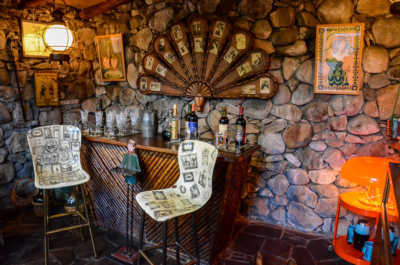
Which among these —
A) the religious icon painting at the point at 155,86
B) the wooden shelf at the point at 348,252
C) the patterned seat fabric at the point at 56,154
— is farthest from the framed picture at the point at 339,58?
the patterned seat fabric at the point at 56,154

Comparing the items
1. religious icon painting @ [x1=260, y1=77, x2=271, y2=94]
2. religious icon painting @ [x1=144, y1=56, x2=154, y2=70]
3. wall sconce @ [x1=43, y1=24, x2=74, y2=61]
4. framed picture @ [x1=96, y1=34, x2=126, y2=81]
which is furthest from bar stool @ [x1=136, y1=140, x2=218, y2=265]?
framed picture @ [x1=96, y1=34, x2=126, y2=81]

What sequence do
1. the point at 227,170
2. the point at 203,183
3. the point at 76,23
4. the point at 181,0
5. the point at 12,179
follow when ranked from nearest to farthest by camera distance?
the point at 203,183, the point at 227,170, the point at 181,0, the point at 12,179, the point at 76,23

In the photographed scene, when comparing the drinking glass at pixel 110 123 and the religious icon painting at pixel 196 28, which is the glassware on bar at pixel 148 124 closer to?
the drinking glass at pixel 110 123

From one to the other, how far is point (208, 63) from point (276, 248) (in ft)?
7.06

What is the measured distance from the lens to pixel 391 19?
265 cm

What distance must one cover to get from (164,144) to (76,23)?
2697 millimetres

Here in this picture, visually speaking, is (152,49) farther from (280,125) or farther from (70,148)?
(280,125)

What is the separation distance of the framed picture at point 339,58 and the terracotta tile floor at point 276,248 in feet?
5.22

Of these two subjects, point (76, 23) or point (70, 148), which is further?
point (76, 23)

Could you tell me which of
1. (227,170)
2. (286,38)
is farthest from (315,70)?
(227,170)

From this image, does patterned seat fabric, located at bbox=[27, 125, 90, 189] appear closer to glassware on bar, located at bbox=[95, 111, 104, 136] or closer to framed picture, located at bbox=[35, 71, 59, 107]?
glassware on bar, located at bbox=[95, 111, 104, 136]

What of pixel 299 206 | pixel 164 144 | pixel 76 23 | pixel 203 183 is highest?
pixel 76 23

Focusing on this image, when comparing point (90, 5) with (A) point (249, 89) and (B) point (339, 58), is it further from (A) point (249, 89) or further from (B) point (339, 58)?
(B) point (339, 58)

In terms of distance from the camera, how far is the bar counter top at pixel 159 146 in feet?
7.95
